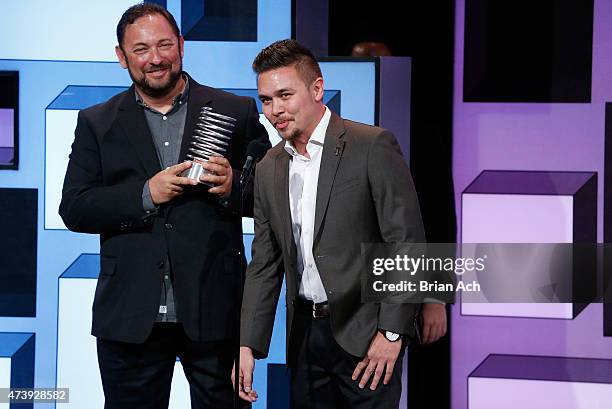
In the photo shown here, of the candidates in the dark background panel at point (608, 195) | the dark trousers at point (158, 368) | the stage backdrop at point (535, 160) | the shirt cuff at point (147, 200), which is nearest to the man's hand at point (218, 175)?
the shirt cuff at point (147, 200)

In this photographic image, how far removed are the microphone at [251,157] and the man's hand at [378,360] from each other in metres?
0.63

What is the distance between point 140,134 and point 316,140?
594mm

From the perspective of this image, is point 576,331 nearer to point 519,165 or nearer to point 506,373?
point 506,373

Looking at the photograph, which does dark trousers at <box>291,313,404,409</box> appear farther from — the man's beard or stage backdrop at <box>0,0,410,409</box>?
stage backdrop at <box>0,0,410,409</box>

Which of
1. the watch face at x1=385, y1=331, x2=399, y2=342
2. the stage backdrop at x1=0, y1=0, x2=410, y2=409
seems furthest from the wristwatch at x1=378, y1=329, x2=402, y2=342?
the stage backdrop at x1=0, y1=0, x2=410, y2=409

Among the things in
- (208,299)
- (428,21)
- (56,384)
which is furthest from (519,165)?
(56,384)

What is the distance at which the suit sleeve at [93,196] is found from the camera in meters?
2.56

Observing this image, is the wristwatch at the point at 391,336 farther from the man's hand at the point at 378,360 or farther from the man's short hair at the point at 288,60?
the man's short hair at the point at 288,60

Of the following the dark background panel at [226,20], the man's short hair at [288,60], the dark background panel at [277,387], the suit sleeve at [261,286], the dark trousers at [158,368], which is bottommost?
the dark background panel at [277,387]

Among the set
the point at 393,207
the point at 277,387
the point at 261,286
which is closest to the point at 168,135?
the point at 261,286

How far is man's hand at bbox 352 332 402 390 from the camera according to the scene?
2.35 meters

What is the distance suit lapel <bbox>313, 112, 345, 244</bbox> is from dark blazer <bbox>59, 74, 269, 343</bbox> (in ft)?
1.01

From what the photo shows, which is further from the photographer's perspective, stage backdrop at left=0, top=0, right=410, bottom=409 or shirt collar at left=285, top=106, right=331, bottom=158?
stage backdrop at left=0, top=0, right=410, bottom=409

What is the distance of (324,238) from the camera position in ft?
7.91
